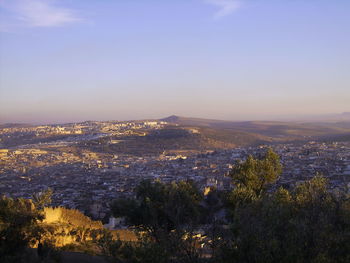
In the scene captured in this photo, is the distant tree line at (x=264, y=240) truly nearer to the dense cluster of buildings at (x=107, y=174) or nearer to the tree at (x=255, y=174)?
the tree at (x=255, y=174)

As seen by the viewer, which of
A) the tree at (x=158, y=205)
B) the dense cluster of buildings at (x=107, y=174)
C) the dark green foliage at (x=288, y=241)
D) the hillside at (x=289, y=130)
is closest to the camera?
the dark green foliage at (x=288, y=241)

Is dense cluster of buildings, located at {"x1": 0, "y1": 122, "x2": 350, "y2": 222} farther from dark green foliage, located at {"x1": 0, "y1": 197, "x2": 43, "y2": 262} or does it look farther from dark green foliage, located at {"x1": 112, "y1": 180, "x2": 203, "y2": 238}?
dark green foliage, located at {"x1": 0, "y1": 197, "x2": 43, "y2": 262}

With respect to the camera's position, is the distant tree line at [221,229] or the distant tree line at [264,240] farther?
the distant tree line at [221,229]

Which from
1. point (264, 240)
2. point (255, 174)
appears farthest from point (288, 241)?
point (255, 174)

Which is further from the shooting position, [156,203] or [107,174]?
[107,174]

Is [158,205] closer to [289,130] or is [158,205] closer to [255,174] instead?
[255,174]

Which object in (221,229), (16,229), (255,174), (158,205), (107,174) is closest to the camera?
(221,229)

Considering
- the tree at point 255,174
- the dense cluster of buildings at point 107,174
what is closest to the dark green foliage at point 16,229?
the dense cluster of buildings at point 107,174

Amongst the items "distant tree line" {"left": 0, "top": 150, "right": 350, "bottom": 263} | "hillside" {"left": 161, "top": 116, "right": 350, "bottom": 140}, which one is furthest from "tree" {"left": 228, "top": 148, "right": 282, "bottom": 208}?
"hillside" {"left": 161, "top": 116, "right": 350, "bottom": 140}

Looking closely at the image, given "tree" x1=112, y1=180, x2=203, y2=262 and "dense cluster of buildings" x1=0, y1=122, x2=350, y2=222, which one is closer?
"tree" x1=112, y1=180, x2=203, y2=262

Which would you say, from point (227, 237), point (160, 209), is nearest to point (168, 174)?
point (160, 209)

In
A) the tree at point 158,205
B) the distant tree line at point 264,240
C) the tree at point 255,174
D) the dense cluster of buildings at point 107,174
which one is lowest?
the dense cluster of buildings at point 107,174
